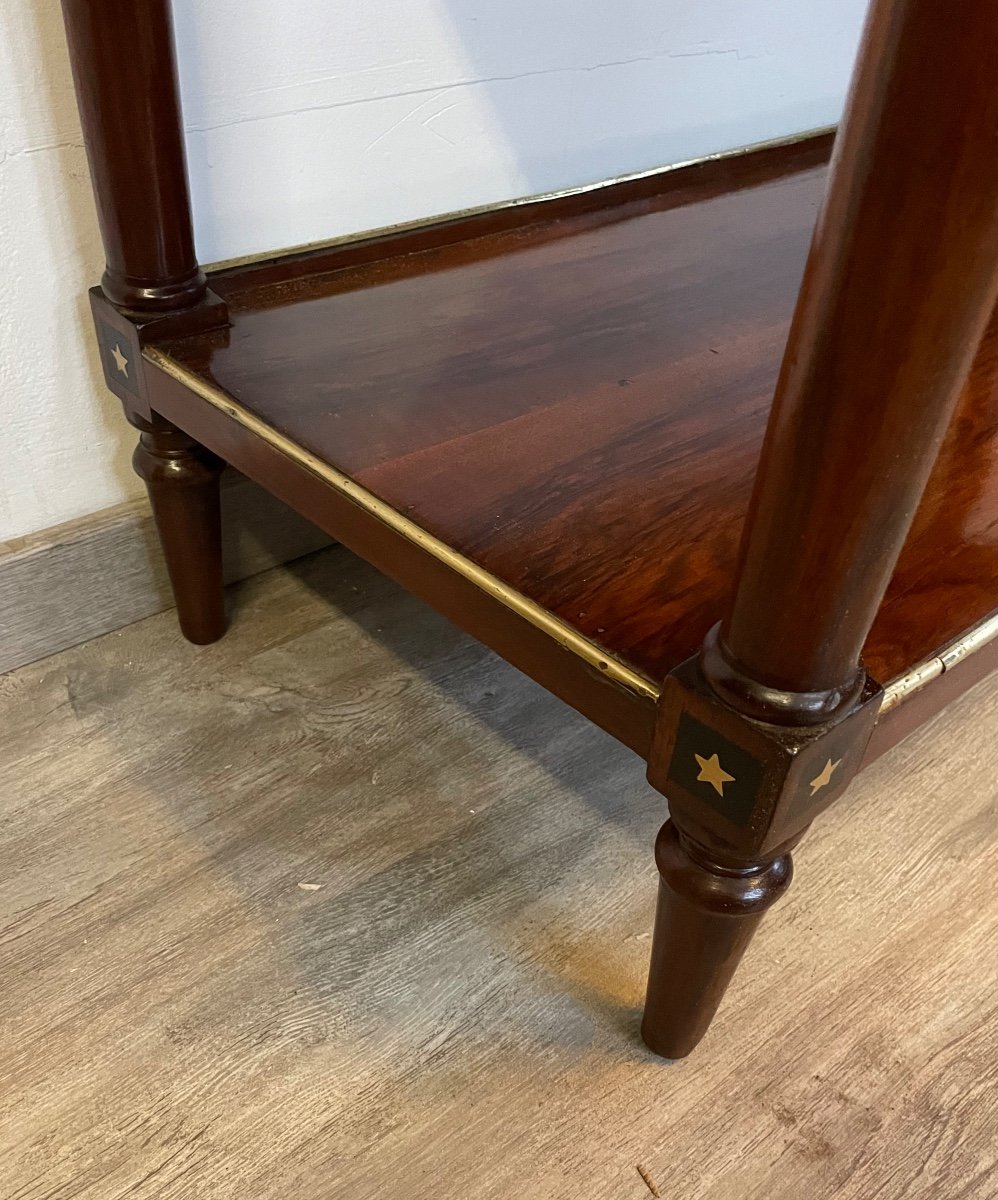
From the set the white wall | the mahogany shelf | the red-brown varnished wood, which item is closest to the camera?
the red-brown varnished wood

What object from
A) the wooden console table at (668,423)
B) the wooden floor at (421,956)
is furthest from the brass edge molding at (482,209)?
the wooden floor at (421,956)

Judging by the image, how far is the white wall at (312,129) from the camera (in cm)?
77

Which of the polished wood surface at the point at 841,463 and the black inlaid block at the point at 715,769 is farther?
the black inlaid block at the point at 715,769

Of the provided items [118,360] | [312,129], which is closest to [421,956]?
[118,360]

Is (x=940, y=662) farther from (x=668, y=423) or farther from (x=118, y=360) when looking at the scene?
(x=118, y=360)

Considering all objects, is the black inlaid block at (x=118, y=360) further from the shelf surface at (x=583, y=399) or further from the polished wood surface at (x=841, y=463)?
the polished wood surface at (x=841, y=463)

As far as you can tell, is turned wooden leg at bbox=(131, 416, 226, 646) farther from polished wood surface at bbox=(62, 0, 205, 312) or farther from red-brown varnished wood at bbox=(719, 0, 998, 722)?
red-brown varnished wood at bbox=(719, 0, 998, 722)

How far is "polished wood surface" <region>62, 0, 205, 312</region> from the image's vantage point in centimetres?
67

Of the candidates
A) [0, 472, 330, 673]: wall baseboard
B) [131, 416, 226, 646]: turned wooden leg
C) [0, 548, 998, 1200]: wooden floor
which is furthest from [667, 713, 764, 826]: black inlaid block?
[0, 472, 330, 673]: wall baseboard

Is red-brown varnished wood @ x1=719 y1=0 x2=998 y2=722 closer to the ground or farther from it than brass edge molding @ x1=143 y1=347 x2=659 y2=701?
farther from it

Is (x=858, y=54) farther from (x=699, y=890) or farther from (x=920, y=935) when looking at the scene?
(x=920, y=935)

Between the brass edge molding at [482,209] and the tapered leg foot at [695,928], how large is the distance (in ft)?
1.82

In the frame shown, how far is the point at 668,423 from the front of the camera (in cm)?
74

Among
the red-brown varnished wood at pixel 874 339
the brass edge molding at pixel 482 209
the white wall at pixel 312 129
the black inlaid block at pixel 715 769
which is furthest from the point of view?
the brass edge molding at pixel 482 209
